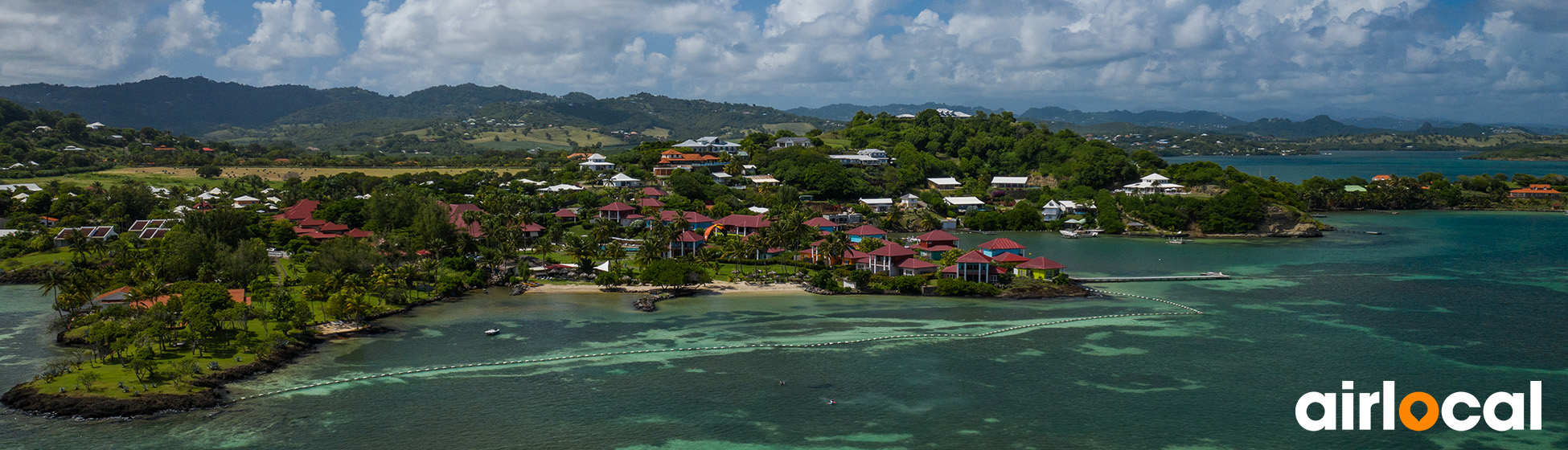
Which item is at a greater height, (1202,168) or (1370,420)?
(1202,168)

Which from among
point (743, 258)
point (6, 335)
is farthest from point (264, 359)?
point (743, 258)

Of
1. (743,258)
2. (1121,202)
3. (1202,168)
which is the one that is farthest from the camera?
(1202,168)

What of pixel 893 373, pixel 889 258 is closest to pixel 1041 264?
pixel 889 258

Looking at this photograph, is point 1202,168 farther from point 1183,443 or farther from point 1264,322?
point 1183,443

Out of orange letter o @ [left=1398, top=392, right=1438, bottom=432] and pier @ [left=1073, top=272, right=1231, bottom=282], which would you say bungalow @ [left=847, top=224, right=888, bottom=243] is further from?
orange letter o @ [left=1398, top=392, right=1438, bottom=432]

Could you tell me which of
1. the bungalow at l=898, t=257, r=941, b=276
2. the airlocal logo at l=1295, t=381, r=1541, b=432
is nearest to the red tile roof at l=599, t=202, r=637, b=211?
the bungalow at l=898, t=257, r=941, b=276

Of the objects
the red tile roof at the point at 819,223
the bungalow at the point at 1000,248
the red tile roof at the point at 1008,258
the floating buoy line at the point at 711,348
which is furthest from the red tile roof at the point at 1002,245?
the red tile roof at the point at 819,223

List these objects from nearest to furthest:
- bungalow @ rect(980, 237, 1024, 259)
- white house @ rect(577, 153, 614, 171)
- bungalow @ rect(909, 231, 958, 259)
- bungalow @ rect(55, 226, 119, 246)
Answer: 1. bungalow @ rect(980, 237, 1024, 259)
2. bungalow @ rect(909, 231, 958, 259)
3. bungalow @ rect(55, 226, 119, 246)
4. white house @ rect(577, 153, 614, 171)
